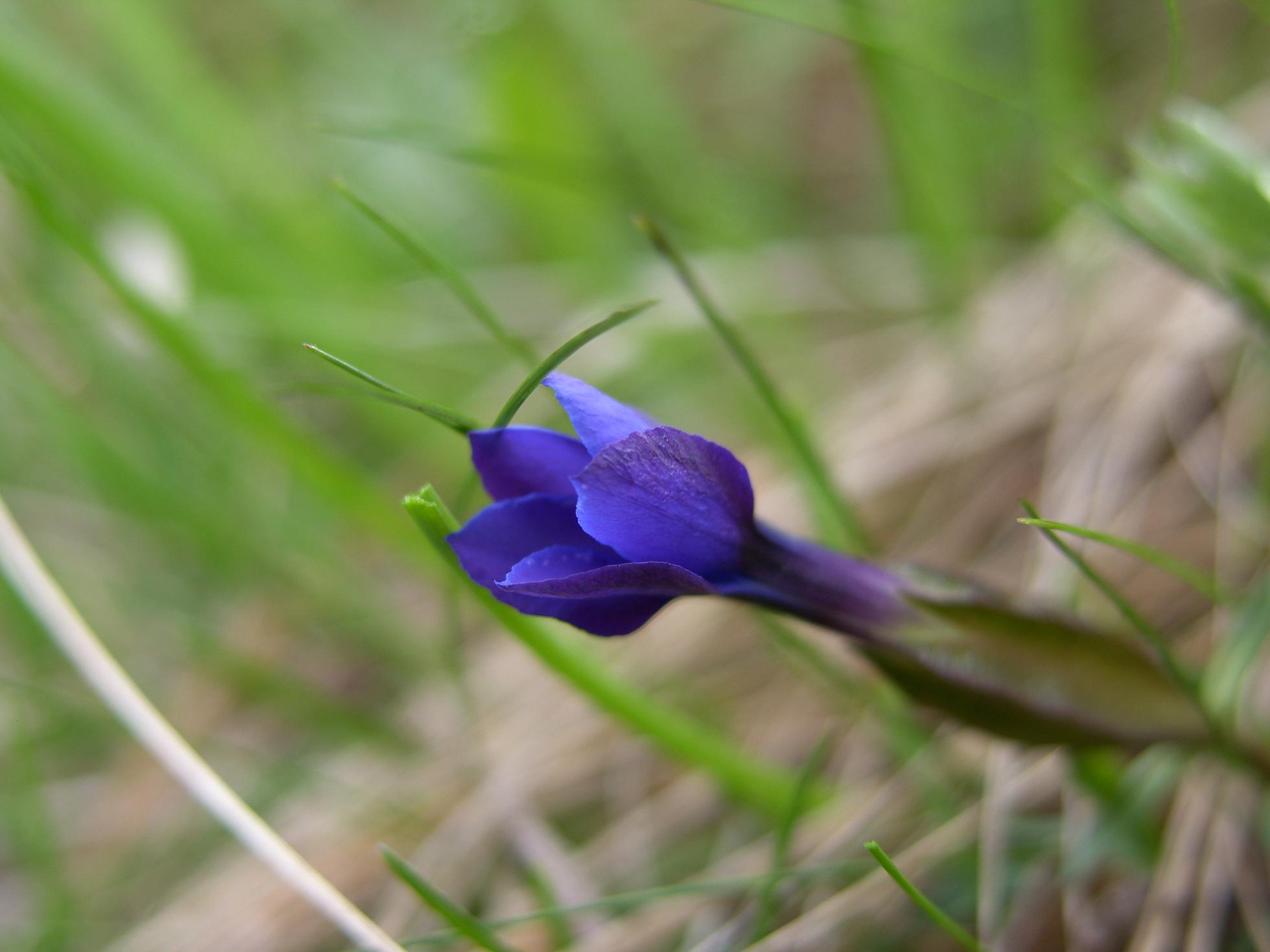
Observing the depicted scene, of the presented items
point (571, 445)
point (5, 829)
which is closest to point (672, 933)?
point (571, 445)

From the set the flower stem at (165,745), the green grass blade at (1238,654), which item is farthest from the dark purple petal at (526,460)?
the green grass blade at (1238,654)

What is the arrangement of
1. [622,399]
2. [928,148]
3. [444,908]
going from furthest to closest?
[622,399], [928,148], [444,908]

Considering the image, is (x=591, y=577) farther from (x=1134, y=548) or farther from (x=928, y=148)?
(x=928, y=148)

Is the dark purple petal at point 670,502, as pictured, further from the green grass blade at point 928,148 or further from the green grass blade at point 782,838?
the green grass blade at point 928,148

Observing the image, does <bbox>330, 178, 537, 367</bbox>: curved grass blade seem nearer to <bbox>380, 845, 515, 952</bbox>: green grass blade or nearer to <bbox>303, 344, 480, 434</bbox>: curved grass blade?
<bbox>303, 344, 480, 434</bbox>: curved grass blade

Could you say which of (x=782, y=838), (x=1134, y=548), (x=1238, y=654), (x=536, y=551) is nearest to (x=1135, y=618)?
(x=1134, y=548)
